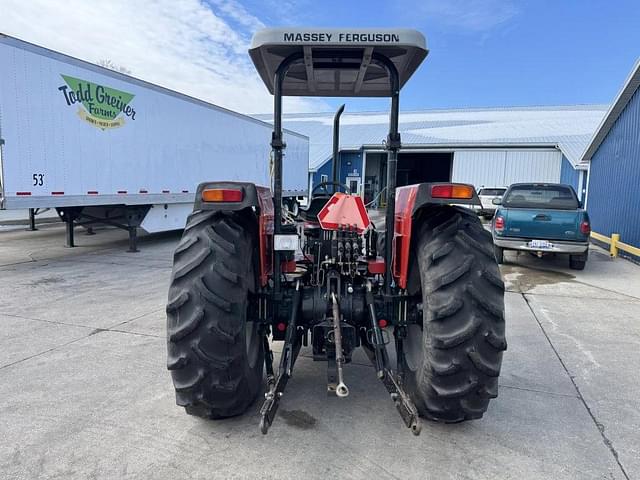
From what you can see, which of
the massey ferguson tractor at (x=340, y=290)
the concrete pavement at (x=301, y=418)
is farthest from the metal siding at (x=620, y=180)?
the massey ferguson tractor at (x=340, y=290)

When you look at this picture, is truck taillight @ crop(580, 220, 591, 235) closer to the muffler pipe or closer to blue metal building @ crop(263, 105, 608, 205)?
the muffler pipe

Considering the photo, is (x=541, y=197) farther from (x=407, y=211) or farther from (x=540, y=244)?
(x=407, y=211)

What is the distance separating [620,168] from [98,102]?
1277 centimetres

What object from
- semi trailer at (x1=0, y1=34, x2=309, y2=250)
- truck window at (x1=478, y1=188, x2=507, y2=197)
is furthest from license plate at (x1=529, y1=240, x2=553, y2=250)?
truck window at (x1=478, y1=188, x2=507, y2=197)

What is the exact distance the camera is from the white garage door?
24.1 metres

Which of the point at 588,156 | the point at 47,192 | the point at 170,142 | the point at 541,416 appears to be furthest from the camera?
the point at 588,156

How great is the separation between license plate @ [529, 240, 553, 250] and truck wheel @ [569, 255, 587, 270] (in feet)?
2.55

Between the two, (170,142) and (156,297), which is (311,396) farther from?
(170,142)

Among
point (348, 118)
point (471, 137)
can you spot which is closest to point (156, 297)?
point (471, 137)

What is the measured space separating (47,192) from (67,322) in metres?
3.65

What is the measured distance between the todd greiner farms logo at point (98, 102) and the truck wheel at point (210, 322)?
270 inches

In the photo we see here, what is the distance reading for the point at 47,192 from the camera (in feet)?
25.9

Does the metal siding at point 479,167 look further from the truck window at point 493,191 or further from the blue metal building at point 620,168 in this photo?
the blue metal building at point 620,168

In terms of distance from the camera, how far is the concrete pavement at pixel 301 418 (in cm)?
257
